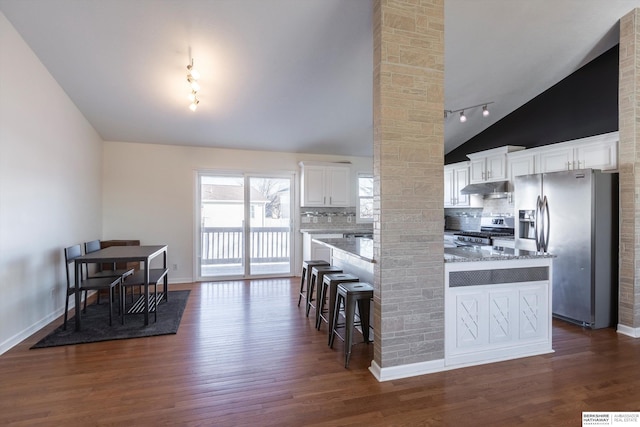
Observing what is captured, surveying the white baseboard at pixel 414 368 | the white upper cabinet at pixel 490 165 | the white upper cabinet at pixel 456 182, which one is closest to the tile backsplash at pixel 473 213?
the white upper cabinet at pixel 456 182

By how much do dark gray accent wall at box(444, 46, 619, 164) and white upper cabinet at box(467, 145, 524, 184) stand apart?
30 cm

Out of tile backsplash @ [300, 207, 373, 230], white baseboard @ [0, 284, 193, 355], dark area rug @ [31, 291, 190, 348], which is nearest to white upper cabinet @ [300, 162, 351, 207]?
tile backsplash @ [300, 207, 373, 230]

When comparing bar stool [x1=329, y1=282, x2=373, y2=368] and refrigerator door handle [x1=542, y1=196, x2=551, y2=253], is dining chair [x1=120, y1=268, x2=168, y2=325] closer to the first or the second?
bar stool [x1=329, y1=282, x2=373, y2=368]

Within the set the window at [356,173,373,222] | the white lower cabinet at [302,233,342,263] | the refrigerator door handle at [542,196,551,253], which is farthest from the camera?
the window at [356,173,373,222]

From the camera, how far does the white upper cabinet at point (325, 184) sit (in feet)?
19.2

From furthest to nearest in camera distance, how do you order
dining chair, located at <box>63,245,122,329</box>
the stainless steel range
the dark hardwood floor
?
the stainless steel range → dining chair, located at <box>63,245,122,329</box> → the dark hardwood floor

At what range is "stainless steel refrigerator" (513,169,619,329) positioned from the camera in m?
3.35

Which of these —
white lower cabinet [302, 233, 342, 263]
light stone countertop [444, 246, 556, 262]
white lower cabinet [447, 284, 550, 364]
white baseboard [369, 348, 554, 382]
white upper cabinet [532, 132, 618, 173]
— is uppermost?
white upper cabinet [532, 132, 618, 173]

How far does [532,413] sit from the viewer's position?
6.43 feet

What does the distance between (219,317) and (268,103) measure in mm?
2948

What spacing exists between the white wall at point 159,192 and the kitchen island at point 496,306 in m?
4.44

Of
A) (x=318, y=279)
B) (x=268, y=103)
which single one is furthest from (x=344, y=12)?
(x=318, y=279)

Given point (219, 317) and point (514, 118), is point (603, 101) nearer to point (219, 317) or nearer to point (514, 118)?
point (514, 118)

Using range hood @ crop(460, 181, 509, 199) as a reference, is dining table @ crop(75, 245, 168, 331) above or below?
below
